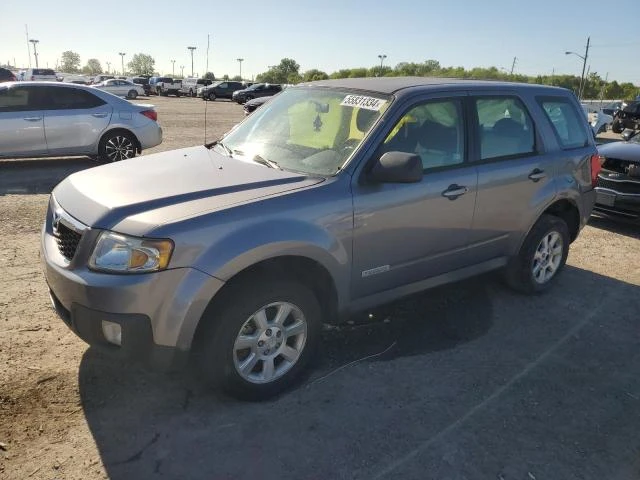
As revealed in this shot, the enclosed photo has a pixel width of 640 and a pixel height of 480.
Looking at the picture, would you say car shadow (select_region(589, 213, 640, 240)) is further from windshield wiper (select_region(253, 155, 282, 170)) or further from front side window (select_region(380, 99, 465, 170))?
windshield wiper (select_region(253, 155, 282, 170))

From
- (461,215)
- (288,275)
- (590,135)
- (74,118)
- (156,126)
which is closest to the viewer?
(288,275)

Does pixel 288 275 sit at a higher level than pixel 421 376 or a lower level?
higher

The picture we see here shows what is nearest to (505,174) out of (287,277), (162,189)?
(287,277)

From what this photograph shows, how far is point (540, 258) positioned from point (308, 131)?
2577 mm

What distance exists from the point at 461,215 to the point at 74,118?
7.98 m

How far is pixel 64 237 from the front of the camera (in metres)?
3.00

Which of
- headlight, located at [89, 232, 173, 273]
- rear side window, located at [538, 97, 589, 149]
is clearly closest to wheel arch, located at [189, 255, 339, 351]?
headlight, located at [89, 232, 173, 273]

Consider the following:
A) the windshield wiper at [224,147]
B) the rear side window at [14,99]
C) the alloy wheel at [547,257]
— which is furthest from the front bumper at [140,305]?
the rear side window at [14,99]

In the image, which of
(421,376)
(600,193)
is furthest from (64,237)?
(600,193)

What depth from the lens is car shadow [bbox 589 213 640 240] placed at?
7.31 m

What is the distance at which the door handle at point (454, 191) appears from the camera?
3826 mm

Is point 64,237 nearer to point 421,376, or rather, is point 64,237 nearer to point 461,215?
point 421,376

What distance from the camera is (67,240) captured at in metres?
2.96

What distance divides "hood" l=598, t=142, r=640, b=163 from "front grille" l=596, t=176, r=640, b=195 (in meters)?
0.39
